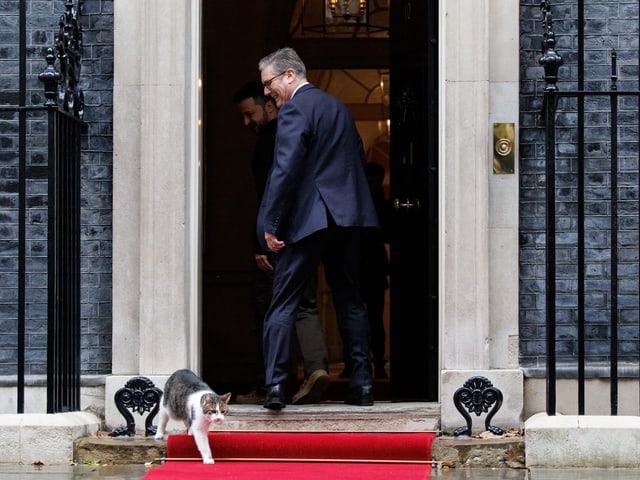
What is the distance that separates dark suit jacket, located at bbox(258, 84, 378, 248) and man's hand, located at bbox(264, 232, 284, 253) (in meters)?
0.03

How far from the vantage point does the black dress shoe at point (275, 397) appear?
7797 mm

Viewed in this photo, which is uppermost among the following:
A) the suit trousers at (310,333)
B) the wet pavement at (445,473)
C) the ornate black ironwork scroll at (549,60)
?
the ornate black ironwork scroll at (549,60)

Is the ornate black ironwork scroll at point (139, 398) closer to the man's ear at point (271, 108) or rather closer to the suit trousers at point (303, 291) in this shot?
the suit trousers at point (303, 291)

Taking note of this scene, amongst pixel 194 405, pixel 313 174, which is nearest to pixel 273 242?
pixel 313 174

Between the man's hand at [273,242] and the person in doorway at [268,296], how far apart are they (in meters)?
0.45

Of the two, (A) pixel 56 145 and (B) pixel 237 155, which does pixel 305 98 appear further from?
(B) pixel 237 155

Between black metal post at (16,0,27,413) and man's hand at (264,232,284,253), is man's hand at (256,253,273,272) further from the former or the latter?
black metal post at (16,0,27,413)

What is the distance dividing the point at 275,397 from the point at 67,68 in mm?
2096

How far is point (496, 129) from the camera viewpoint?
800 centimetres

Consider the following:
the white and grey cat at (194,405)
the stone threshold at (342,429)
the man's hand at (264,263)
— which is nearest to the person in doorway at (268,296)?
the man's hand at (264,263)

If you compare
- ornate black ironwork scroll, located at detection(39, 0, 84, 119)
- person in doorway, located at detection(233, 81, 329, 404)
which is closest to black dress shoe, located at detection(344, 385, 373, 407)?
person in doorway, located at detection(233, 81, 329, 404)

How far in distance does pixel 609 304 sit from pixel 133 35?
3.02m

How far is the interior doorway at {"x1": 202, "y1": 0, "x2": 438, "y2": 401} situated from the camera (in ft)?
29.2

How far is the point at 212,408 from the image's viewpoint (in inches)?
287
